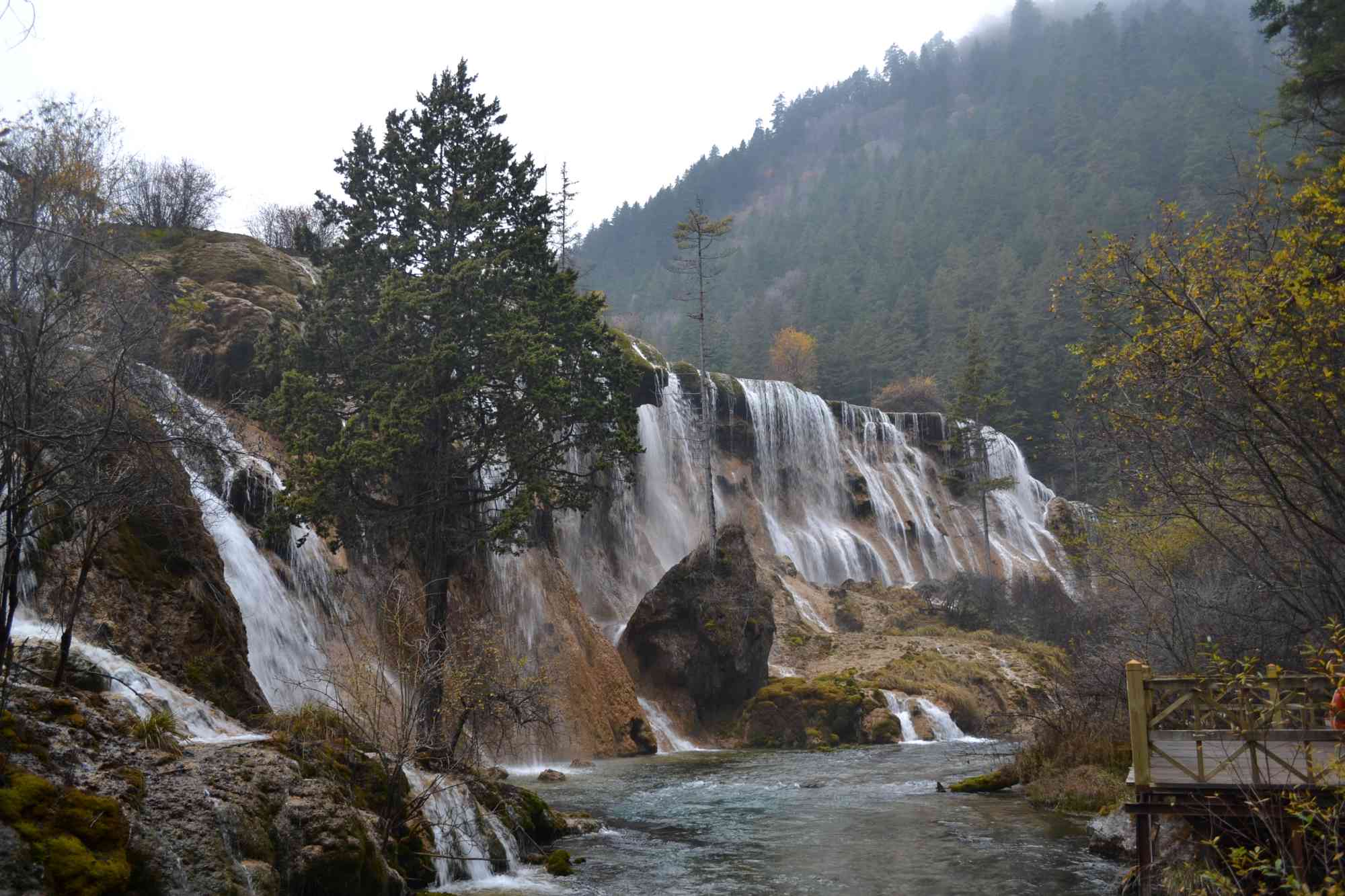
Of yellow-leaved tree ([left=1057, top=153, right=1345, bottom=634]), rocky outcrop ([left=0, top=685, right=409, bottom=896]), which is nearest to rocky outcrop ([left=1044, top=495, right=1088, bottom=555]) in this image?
yellow-leaved tree ([left=1057, top=153, right=1345, bottom=634])

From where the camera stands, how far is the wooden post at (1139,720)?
9148 mm

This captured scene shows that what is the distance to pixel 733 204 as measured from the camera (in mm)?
166500

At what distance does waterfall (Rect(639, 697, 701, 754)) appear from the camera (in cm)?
2773

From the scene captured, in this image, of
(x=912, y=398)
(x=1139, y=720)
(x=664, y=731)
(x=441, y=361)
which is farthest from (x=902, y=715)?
(x=912, y=398)

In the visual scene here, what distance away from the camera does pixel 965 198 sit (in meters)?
108

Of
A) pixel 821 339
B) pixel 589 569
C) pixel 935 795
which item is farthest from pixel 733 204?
pixel 935 795

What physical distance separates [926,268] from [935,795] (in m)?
86.6

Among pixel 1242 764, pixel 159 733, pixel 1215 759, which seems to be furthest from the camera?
pixel 1215 759

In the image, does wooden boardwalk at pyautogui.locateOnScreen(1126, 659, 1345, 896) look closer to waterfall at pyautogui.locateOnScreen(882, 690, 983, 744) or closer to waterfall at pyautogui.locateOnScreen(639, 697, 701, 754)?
waterfall at pyautogui.locateOnScreen(639, 697, 701, 754)

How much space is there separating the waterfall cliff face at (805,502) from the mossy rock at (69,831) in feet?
80.4

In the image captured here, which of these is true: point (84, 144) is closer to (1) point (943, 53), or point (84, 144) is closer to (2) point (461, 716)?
(2) point (461, 716)

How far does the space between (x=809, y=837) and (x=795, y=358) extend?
209 feet

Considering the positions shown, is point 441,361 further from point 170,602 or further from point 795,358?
point 795,358

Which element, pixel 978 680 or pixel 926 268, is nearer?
pixel 978 680
